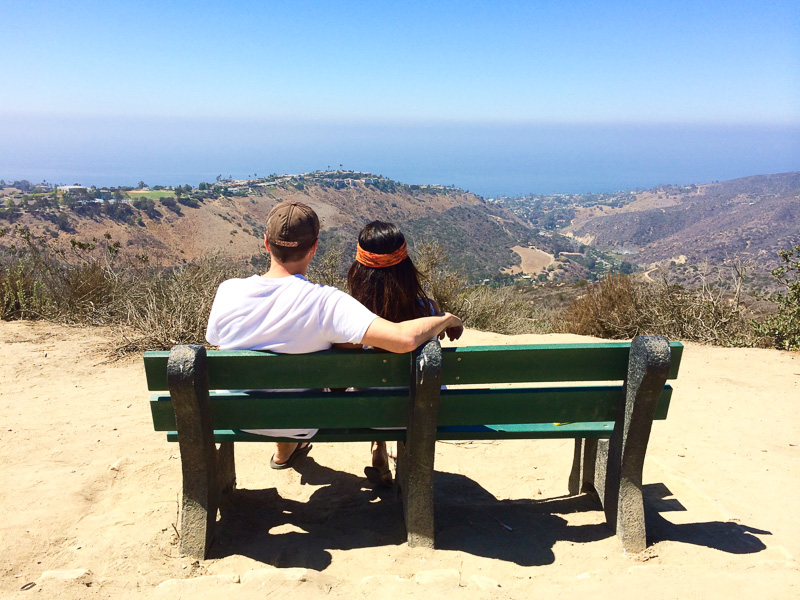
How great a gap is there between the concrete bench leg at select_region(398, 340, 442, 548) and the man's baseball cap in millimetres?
688

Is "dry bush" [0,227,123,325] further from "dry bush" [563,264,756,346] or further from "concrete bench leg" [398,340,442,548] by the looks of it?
"dry bush" [563,264,756,346]

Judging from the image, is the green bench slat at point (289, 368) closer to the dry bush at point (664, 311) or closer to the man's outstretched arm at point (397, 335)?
the man's outstretched arm at point (397, 335)

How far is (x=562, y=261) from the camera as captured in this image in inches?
2542

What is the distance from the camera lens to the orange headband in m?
2.67

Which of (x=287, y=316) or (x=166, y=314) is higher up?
(x=287, y=316)

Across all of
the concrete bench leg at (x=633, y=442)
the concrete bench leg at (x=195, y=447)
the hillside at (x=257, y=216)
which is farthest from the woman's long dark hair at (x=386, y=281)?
the hillside at (x=257, y=216)

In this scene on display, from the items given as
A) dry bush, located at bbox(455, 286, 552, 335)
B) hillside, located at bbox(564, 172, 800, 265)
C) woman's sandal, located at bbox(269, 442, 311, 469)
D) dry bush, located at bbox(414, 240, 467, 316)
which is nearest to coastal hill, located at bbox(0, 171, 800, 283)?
hillside, located at bbox(564, 172, 800, 265)

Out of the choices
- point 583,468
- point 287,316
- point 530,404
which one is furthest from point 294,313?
point 583,468

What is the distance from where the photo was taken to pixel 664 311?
316 inches

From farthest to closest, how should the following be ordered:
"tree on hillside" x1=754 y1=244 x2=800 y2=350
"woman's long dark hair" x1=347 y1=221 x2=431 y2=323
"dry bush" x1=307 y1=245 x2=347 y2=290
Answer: "dry bush" x1=307 y1=245 x2=347 y2=290 < "tree on hillside" x1=754 y1=244 x2=800 y2=350 < "woman's long dark hair" x1=347 y1=221 x2=431 y2=323

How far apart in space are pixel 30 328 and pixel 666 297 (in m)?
8.32

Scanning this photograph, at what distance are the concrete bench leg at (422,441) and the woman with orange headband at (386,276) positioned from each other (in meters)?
0.50

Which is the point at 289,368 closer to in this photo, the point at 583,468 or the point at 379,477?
the point at 379,477

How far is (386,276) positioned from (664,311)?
259 inches
